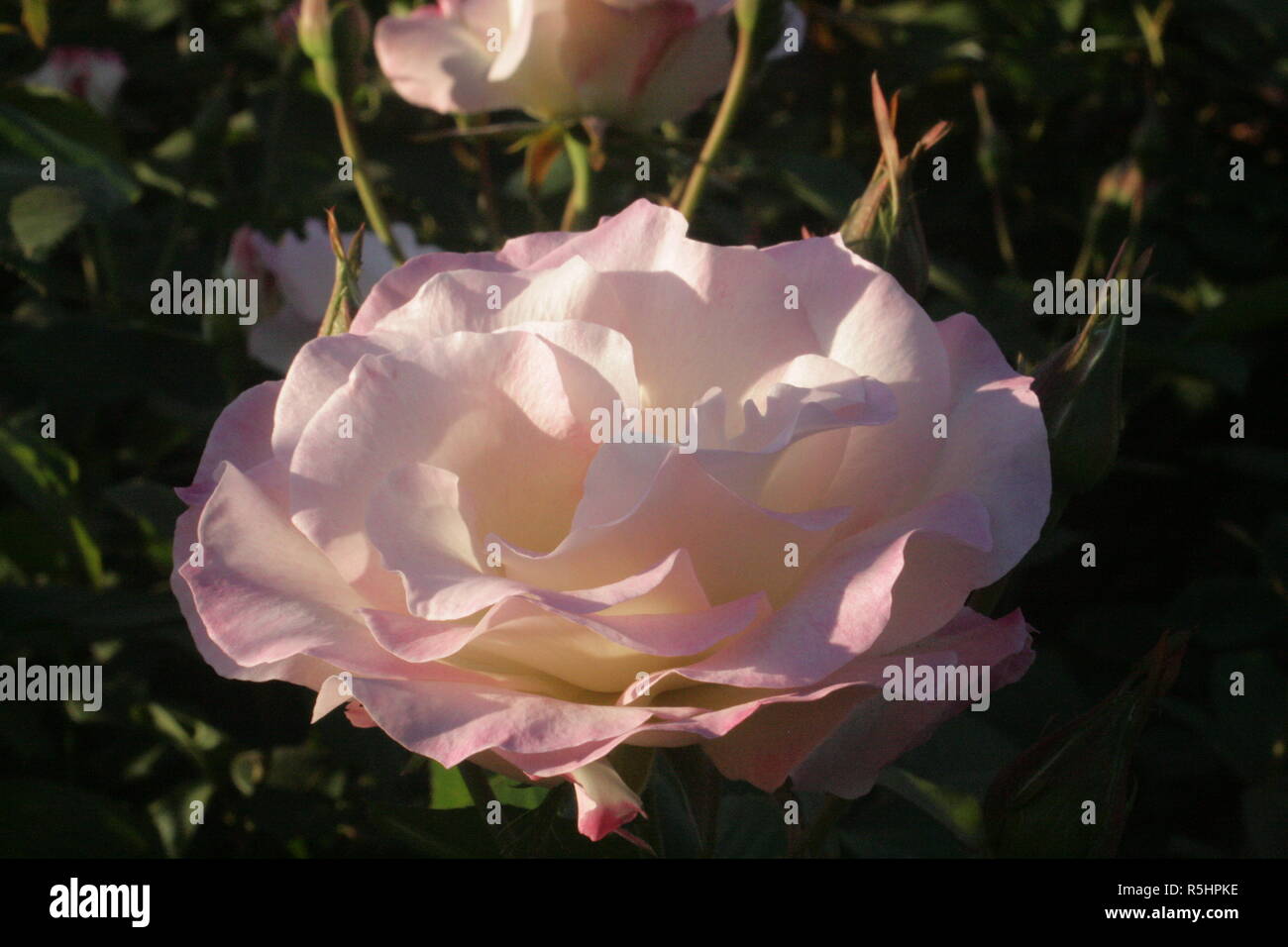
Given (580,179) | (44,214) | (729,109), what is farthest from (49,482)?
(729,109)

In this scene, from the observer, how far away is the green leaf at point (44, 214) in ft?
2.55

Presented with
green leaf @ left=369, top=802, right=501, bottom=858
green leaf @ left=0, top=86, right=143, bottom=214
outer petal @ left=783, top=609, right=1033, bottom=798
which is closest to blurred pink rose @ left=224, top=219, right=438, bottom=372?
green leaf @ left=0, top=86, right=143, bottom=214

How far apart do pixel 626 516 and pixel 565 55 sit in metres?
0.54

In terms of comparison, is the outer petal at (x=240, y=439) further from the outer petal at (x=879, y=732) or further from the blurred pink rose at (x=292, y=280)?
the blurred pink rose at (x=292, y=280)

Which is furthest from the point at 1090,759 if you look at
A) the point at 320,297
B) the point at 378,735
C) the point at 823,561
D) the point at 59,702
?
the point at 59,702

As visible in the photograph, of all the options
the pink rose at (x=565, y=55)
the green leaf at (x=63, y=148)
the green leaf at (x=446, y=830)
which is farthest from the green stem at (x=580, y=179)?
the green leaf at (x=446, y=830)

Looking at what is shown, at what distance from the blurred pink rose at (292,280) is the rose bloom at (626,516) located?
458 millimetres

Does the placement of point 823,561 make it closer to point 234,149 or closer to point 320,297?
point 320,297

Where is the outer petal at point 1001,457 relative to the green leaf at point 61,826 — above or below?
above

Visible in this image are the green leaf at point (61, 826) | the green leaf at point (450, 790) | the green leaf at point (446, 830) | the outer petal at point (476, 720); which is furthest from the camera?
the green leaf at point (61, 826)

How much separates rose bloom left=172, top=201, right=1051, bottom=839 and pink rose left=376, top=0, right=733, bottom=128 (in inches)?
15.8

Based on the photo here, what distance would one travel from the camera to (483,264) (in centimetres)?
52

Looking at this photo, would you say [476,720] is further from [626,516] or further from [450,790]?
[450,790]

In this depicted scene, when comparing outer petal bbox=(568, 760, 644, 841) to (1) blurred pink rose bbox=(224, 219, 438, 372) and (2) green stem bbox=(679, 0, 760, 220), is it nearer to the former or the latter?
(2) green stem bbox=(679, 0, 760, 220)
